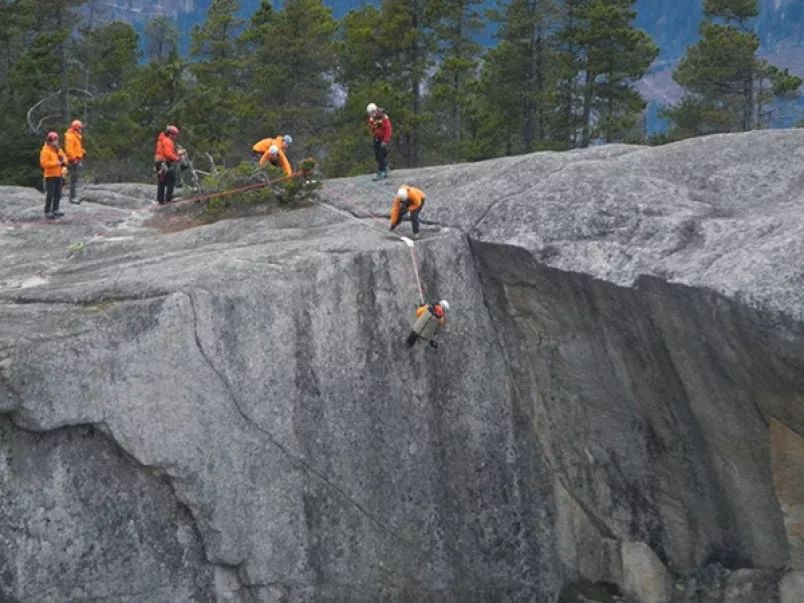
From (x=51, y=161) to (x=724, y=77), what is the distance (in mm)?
26174

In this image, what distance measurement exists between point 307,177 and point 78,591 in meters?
9.11

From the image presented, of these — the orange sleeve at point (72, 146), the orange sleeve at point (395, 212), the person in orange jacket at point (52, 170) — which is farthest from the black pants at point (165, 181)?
the orange sleeve at point (395, 212)

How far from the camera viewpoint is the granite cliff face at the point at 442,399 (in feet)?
43.1

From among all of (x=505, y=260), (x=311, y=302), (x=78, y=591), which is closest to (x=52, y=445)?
(x=78, y=591)

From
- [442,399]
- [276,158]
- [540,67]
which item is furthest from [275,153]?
[540,67]

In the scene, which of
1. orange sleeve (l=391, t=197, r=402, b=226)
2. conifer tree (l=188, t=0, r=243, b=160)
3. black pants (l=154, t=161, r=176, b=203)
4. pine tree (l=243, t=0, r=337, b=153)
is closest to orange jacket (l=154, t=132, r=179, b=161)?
black pants (l=154, t=161, r=176, b=203)

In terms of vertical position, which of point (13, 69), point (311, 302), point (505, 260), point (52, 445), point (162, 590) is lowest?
point (162, 590)

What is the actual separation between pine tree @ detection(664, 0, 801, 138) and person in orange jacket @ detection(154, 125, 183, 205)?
22.4 metres

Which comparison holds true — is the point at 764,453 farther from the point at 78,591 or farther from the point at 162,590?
the point at 78,591

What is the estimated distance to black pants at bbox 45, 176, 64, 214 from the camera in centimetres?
1956

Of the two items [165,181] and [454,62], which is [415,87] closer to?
[454,62]

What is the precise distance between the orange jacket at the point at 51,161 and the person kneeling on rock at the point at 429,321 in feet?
28.8

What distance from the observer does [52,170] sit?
63.3 feet

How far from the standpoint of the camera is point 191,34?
41750 millimetres
